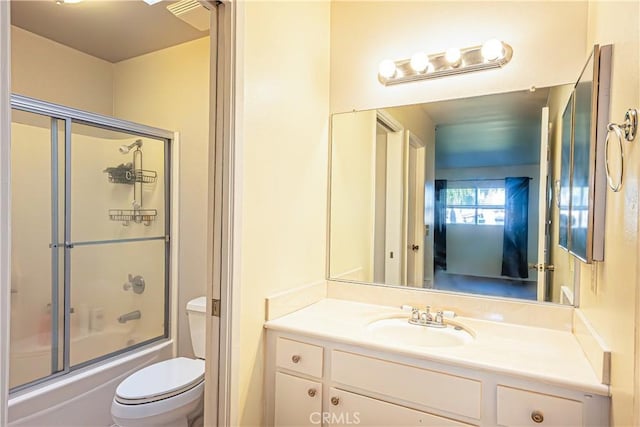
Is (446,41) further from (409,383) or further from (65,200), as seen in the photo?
(65,200)

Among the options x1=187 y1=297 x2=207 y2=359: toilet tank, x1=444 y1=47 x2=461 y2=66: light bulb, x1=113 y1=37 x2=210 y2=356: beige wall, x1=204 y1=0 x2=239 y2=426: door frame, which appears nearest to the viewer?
x1=204 y1=0 x2=239 y2=426: door frame

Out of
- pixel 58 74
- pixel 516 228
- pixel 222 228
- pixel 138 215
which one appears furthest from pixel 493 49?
pixel 58 74

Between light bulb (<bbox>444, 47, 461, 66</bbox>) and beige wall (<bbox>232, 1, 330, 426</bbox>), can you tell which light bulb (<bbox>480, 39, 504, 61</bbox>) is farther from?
beige wall (<bbox>232, 1, 330, 426</bbox>)

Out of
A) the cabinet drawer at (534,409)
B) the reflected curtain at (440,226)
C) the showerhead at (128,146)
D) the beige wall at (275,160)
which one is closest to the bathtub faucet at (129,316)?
the showerhead at (128,146)

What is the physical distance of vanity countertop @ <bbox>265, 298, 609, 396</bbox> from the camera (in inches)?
45.6

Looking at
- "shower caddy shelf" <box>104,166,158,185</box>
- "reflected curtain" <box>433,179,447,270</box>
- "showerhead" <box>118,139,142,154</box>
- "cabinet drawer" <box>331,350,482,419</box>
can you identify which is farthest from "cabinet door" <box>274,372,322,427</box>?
"showerhead" <box>118,139,142,154</box>

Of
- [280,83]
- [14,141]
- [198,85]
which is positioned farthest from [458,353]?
[14,141]

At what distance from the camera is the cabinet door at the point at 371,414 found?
1.30 meters

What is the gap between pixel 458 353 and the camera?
4.28ft

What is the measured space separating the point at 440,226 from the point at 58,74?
285 cm

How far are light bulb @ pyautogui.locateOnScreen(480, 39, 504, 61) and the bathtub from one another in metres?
2.84

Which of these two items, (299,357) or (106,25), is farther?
(106,25)

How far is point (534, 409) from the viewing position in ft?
3.79

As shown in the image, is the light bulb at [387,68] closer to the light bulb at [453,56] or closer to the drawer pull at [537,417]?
the light bulb at [453,56]
